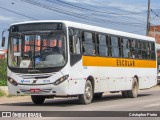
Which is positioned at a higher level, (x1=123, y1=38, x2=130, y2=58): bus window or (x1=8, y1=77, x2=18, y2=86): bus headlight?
(x1=123, y1=38, x2=130, y2=58): bus window

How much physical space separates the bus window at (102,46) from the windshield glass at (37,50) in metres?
3.19

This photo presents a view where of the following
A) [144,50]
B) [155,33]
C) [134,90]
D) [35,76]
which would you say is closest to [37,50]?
[35,76]

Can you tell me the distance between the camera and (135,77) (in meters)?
26.6

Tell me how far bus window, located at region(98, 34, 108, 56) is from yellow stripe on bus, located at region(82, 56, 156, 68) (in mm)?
223

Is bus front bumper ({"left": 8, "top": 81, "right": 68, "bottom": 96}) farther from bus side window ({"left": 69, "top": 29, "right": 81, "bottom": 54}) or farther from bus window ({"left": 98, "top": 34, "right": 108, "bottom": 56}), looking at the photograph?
bus window ({"left": 98, "top": 34, "right": 108, "bottom": 56})

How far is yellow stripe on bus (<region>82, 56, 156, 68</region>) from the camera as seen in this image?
21.0 meters

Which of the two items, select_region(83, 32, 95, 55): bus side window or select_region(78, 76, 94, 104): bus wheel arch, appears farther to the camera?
select_region(83, 32, 95, 55): bus side window

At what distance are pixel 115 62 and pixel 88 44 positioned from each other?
122 inches

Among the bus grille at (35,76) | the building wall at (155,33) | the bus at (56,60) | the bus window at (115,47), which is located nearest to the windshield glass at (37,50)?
the bus at (56,60)

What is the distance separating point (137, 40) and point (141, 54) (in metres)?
0.83

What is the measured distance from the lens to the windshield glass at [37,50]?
19.2 metres

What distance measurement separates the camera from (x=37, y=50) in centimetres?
1952

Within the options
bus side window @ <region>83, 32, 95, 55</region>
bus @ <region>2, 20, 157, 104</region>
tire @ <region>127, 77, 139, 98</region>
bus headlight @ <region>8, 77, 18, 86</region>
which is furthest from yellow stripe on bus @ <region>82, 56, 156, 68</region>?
bus headlight @ <region>8, 77, 18, 86</region>

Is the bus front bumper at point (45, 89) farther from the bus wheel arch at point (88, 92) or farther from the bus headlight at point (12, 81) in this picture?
the bus wheel arch at point (88, 92)
